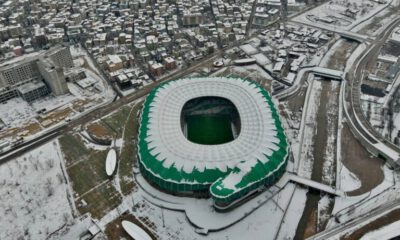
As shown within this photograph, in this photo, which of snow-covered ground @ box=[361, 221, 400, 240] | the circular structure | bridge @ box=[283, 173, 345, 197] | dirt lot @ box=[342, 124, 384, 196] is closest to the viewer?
snow-covered ground @ box=[361, 221, 400, 240]

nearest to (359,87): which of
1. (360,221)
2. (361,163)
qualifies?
(361,163)

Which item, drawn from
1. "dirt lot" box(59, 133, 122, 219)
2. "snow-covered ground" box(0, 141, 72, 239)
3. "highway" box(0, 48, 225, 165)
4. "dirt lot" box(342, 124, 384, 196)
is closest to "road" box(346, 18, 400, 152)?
"dirt lot" box(342, 124, 384, 196)

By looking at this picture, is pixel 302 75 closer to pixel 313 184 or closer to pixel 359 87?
pixel 359 87

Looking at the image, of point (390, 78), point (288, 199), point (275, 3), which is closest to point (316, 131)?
point (288, 199)

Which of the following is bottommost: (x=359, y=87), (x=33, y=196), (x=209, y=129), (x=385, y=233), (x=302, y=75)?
(x=33, y=196)

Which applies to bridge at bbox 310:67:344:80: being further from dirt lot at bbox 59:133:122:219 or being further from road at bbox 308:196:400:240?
dirt lot at bbox 59:133:122:219

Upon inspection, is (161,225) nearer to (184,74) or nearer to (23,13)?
(184,74)
